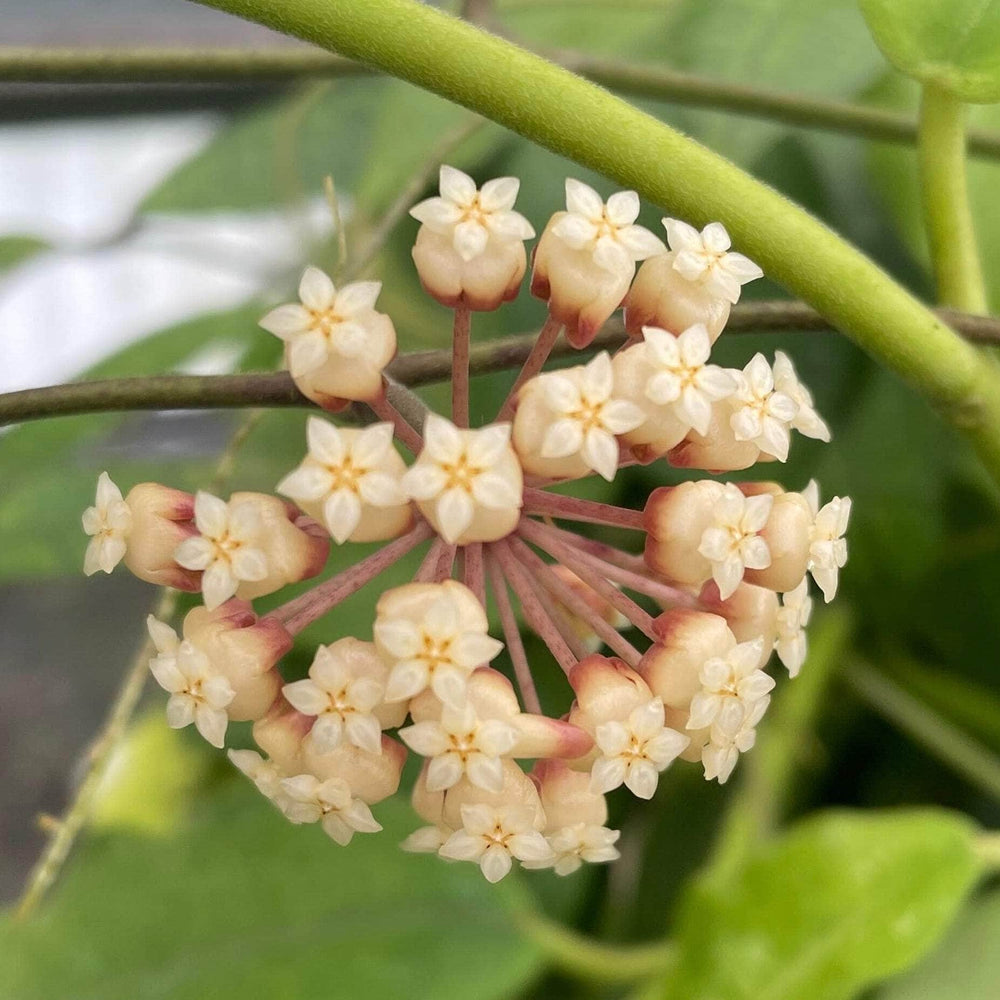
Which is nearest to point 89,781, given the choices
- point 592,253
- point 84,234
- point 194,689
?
point 194,689

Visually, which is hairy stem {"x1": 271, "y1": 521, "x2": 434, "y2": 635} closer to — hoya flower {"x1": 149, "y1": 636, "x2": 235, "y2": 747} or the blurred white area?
hoya flower {"x1": 149, "y1": 636, "x2": 235, "y2": 747}

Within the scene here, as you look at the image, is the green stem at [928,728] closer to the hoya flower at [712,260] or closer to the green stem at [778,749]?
the green stem at [778,749]

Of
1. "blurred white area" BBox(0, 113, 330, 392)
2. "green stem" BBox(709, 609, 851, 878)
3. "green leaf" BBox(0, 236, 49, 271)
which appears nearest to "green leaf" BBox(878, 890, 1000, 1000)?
"green stem" BBox(709, 609, 851, 878)

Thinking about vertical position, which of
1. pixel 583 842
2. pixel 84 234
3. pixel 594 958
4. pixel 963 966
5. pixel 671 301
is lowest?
pixel 84 234

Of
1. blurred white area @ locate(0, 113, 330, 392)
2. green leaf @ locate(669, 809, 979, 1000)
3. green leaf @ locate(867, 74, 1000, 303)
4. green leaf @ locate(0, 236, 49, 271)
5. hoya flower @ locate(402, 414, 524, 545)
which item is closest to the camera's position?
hoya flower @ locate(402, 414, 524, 545)

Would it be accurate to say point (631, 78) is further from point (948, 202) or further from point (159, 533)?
point (159, 533)

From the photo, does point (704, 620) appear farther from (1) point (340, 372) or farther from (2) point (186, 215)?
(2) point (186, 215)

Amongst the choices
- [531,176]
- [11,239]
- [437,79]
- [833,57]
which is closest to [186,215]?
[11,239]

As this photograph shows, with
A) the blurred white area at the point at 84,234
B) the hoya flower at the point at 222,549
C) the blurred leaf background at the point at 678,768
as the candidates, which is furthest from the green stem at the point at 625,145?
the blurred white area at the point at 84,234
